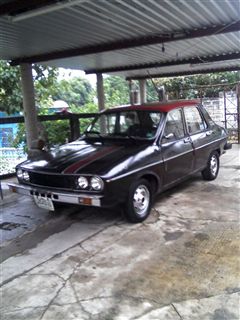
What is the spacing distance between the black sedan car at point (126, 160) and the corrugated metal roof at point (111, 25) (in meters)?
1.54

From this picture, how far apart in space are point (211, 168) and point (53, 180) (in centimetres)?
371

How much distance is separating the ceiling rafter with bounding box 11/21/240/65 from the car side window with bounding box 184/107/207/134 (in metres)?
1.60

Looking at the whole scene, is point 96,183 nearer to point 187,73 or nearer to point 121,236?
point 121,236

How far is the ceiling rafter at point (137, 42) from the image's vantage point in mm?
7160

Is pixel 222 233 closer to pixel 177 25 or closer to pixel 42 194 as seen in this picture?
pixel 42 194

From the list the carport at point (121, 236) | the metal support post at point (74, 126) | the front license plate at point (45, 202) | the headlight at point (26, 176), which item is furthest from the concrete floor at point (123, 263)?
the metal support post at point (74, 126)

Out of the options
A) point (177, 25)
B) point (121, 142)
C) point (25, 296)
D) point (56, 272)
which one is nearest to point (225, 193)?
point (121, 142)

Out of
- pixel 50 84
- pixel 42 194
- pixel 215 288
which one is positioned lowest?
pixel 215 288

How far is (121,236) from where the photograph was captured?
4742mm

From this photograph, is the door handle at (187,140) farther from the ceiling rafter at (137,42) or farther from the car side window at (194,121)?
the ceiling rafter at (137,42)

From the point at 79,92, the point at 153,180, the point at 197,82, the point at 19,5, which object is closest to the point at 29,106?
the point at 19,5

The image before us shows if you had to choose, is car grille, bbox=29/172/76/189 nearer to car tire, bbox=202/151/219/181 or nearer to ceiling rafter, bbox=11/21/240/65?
car tire, bbox=202/151/219/181

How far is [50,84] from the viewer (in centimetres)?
1446

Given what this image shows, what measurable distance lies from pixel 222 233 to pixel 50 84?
11.2m
